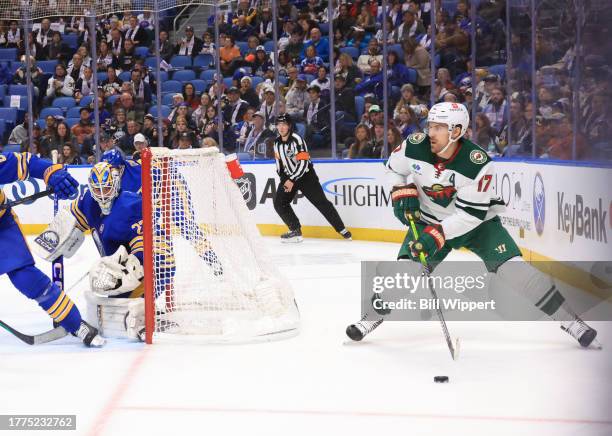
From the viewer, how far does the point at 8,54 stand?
9.27 metres

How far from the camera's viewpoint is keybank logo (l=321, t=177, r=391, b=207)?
8117mm

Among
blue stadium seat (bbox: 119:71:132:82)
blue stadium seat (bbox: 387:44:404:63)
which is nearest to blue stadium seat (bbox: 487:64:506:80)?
blue stadium seat (bbox: 387:44:404:63)

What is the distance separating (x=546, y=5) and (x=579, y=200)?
1339mm

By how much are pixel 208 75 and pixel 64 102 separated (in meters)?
1.53

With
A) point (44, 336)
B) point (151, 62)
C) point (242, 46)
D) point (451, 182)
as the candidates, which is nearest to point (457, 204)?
point (451, 182)

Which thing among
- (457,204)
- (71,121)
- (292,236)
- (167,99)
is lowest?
(292,236)

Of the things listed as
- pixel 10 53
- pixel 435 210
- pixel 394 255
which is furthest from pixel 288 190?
pixel 435 210

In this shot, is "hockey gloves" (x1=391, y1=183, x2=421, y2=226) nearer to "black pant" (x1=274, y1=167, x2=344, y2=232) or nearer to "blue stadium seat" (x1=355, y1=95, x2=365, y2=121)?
"black pant" (x1=274, y1=167, x2=344, y2=232)

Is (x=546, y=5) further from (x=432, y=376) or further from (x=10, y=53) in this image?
(x=10, y=53)

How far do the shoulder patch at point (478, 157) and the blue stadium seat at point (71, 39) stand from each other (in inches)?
246

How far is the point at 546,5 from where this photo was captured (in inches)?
219

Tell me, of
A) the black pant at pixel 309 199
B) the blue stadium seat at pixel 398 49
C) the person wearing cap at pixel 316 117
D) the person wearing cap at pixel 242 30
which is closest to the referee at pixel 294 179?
the black pant at pixel 309 199

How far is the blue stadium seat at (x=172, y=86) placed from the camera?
29.6 feet

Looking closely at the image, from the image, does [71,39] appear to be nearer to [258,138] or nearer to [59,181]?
[258,138]
